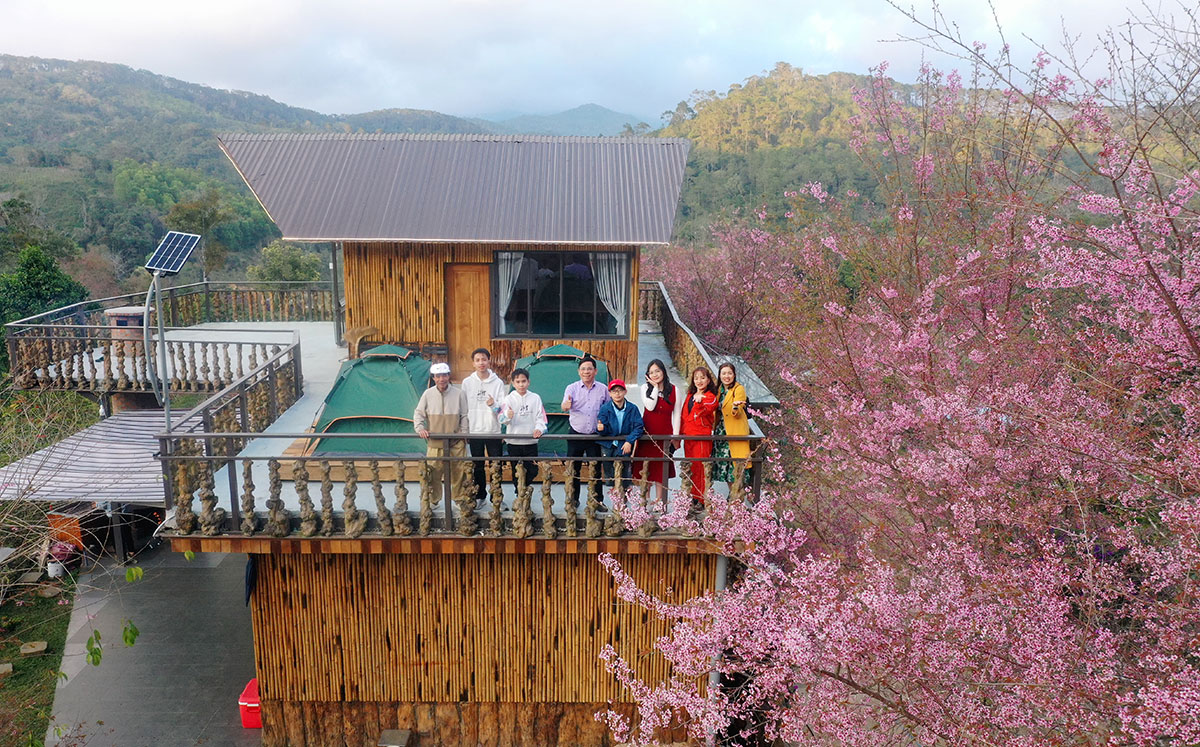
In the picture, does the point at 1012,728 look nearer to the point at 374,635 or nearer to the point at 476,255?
the point at 374,635

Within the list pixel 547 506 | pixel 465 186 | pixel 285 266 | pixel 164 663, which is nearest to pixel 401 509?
pixel 547 506

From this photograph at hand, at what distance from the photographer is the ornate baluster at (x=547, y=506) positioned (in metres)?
6.51

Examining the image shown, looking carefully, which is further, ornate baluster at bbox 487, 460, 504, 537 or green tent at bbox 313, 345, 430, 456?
green tent at bbox 313, 345, 430, 456

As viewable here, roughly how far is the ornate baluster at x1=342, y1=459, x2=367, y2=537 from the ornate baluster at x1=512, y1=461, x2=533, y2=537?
4.27 ft

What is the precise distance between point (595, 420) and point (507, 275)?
4.34 metres

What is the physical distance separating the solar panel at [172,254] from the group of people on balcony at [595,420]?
3.24 meters

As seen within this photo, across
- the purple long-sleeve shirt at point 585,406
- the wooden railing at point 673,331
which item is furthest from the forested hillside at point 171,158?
the purple long-sleeve shirt at point 585,406

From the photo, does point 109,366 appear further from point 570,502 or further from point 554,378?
point 570,502

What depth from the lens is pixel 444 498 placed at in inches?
261

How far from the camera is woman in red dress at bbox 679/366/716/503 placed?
663cm

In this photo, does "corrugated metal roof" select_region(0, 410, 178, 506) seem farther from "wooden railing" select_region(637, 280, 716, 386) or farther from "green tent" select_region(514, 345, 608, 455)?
"wooden railing" select_region(637, 280, 716, 386)

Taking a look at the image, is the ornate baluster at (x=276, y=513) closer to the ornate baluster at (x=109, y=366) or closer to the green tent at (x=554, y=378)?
the green tent at (x=554, y=378)

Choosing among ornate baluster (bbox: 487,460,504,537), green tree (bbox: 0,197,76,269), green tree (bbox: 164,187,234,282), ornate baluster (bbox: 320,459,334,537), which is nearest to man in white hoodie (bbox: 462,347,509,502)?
ornate baluster (bbox: 487,460,504,537)

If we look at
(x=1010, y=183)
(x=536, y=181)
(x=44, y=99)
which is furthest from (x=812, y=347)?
(x=44, y=99)
